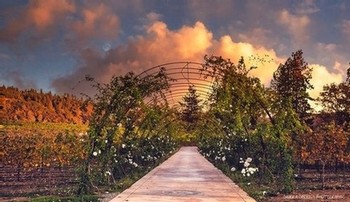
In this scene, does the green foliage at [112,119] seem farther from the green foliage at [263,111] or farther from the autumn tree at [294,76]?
the autumn tree at [294,76]

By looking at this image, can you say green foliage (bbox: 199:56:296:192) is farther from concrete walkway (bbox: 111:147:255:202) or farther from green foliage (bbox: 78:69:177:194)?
green foliage (bbox: 78:69:177:194)

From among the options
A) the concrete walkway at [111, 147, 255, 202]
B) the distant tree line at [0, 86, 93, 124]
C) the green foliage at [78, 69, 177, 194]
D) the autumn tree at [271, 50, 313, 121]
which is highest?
the distant tree line at [0, 86, 93, 124]

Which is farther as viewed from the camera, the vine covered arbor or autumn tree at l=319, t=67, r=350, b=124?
autumn tree at l=319, t=67, r=350, b=124

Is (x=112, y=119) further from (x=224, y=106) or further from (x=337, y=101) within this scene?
(x=337, y=101)

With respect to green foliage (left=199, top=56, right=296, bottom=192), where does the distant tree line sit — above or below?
above

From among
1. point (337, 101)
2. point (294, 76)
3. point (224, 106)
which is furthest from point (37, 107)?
point (224, 106)

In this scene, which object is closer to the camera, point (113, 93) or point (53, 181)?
point (113, 93)

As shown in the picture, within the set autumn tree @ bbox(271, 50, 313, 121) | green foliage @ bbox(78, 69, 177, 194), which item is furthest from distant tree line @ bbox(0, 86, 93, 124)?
green foliage @ bbox(78, 69, 177, 194)

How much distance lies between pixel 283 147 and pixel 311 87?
36.1m

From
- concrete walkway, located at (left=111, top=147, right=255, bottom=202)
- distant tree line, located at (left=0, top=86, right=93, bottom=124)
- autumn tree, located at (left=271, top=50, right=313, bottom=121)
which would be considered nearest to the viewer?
concrete walkway, located at (left=111, top=147, right=255, bottom=202)

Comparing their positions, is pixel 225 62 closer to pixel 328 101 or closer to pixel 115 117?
pixel 115 117

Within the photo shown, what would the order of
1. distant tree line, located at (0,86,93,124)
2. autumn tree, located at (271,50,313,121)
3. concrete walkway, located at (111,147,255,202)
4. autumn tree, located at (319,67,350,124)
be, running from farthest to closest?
distant tree line, located at (0,86,93,124) → autumn tree, located at (271,50,313,121) → autumn tree, located at (319,67,350,124) → concrete walkway, located at (111,147,255,202)

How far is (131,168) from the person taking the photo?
2350 centimetres

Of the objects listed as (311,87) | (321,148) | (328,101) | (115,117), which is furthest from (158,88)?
(311,87)
